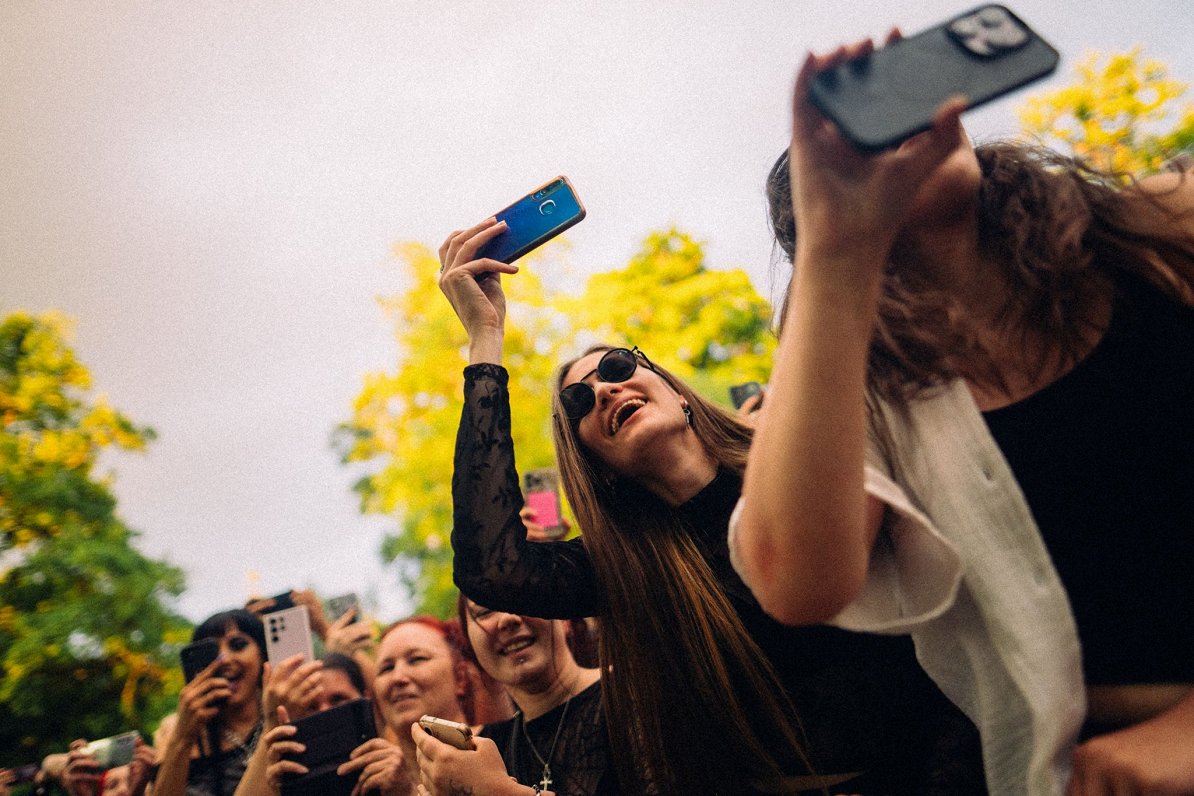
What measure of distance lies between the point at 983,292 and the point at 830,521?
1.75 feet

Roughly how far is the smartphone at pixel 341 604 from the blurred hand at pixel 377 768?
1.98m

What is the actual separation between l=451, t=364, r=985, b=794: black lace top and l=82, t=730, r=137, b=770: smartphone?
429 cm

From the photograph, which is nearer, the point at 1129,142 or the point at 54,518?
the point at 1129,142

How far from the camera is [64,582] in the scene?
33.7 feet

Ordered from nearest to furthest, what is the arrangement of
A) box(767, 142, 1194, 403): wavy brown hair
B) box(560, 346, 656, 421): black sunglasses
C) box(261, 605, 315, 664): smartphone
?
box(767, 142, 1194, 403): wavy brown hair → box(560, 346, 656, 421): black sunglasses → box(261, 605, 315, 664): smartphone

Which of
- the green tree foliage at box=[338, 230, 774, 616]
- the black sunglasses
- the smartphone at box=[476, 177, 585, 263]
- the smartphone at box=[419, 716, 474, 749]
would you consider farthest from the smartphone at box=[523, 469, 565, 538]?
the green tree foliage at box=[338, 230, 774, 616]

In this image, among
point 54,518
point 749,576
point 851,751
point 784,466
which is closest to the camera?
point 784,466

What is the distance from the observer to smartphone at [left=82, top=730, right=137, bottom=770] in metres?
4.79

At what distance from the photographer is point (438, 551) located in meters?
19.1

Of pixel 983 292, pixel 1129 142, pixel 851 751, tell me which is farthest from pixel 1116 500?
pixel 1129 142

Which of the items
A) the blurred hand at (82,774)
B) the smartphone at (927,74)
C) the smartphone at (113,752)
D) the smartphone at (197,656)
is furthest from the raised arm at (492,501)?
the blurred hand at (82,774)

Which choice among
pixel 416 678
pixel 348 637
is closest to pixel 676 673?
pixel 416 678

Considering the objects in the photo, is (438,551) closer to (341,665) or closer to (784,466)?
(341,665)

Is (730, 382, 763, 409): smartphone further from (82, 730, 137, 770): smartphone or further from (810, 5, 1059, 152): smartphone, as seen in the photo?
(82, 730, 137, 770): smartphone
